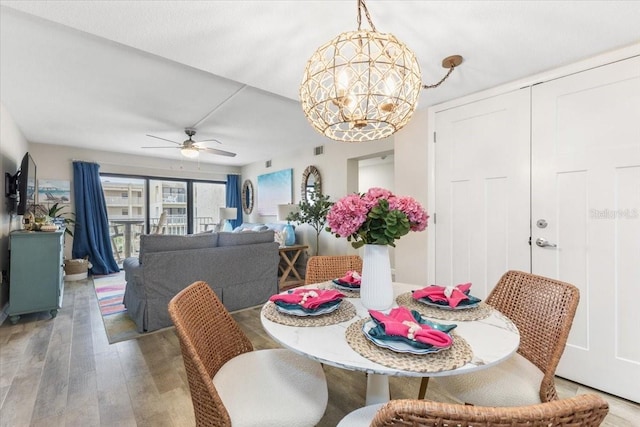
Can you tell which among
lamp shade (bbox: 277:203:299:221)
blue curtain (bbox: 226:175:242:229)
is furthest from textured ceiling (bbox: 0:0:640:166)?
blue curtain (bbox: 226:175:242:229)

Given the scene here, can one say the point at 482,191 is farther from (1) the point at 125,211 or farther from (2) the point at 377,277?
(1) the point at 125,211

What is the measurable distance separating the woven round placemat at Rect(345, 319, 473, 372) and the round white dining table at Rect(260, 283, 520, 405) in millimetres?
13

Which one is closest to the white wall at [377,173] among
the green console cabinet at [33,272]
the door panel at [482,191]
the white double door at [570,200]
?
the door panel at [482,191]

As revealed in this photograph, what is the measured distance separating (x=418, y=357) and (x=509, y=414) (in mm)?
415

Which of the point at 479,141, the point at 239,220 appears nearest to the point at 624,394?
the point at 479,141

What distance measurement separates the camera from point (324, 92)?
3.95 ft

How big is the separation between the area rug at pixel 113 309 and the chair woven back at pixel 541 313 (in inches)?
116

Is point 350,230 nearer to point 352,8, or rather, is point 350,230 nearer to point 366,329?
point 366,329

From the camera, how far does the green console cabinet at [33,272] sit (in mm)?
2840

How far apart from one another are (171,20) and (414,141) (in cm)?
215

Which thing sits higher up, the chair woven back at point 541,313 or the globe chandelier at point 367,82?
the globe chandelier at point 367,82

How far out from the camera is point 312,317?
1.17 metres

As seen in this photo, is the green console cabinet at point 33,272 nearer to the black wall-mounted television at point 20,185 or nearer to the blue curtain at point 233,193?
the black wall-mounted television at point 20,185

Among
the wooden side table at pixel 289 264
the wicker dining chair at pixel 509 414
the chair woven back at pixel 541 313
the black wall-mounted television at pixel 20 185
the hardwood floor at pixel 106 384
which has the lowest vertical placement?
the hardwood floor at pixel 106 384
